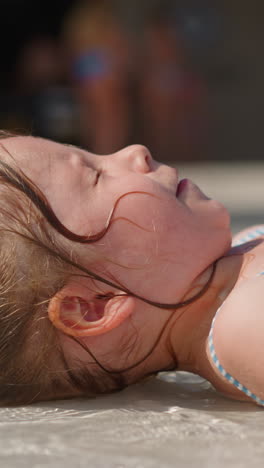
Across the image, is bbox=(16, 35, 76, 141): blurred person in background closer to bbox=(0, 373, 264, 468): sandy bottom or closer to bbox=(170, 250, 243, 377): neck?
bbox=(170, 250, 243, 377): neck

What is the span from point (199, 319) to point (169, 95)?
17.7 feet

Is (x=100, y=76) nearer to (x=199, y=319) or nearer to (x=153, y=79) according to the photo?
(x=153, y=79)

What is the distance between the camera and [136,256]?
1597 mm

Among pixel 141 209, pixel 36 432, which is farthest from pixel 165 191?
pixel 36 432

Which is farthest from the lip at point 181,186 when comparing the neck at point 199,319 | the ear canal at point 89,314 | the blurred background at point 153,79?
the blurred background at point 153,79

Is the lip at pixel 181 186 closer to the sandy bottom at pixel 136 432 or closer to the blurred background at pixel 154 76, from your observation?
the sandy bottom at pixel 136 432

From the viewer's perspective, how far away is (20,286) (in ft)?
4.88

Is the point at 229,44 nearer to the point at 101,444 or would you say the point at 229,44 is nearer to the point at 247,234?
the point at 247,234

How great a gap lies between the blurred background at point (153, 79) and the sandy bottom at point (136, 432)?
480cm

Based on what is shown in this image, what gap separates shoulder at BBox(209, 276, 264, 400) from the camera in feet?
4.79

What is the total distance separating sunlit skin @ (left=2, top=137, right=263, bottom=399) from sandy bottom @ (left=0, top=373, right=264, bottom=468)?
9cm

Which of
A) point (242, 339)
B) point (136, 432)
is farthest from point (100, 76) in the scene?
point (136, 432)

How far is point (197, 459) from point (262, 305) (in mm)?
377

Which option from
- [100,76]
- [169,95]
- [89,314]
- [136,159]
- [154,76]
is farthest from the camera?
[169,95]
